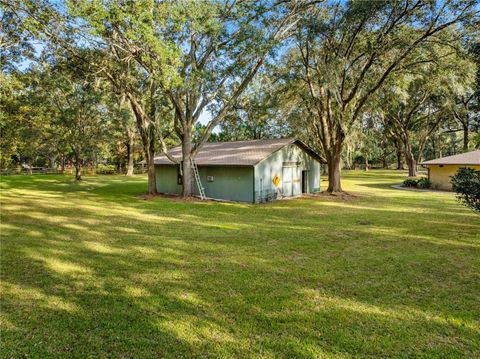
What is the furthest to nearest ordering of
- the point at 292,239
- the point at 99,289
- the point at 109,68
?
the point at 109,68, the point at 292,239, the point at 99,289

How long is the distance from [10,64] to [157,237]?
15.9 m

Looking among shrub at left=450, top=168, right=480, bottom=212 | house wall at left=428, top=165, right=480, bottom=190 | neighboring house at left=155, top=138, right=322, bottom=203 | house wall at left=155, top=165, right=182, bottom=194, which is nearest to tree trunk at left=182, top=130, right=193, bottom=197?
neighboring house at left=155, top=138, right=322, bottom=203

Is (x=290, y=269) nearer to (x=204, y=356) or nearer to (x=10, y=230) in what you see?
(x=204, y=356)

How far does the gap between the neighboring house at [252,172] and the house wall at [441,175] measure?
8.53m

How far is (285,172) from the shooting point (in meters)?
19.0

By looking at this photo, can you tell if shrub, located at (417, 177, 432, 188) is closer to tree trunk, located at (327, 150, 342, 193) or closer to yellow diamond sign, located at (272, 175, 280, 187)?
tree trunk, located at (327, 150, 342, 193)

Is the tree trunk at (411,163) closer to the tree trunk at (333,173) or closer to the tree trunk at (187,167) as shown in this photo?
the tree trunk at (333,173)

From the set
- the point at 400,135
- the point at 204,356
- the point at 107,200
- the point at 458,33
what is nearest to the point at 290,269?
the point at 204,356

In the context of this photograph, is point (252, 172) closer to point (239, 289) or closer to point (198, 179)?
point (198, 179)

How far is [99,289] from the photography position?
5293 mm

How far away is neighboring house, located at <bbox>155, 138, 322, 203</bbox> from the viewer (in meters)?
16.9

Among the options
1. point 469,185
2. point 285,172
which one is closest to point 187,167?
point 285,172

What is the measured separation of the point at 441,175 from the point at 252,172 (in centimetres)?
1442

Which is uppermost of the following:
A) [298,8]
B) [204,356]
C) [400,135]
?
[298,8]
